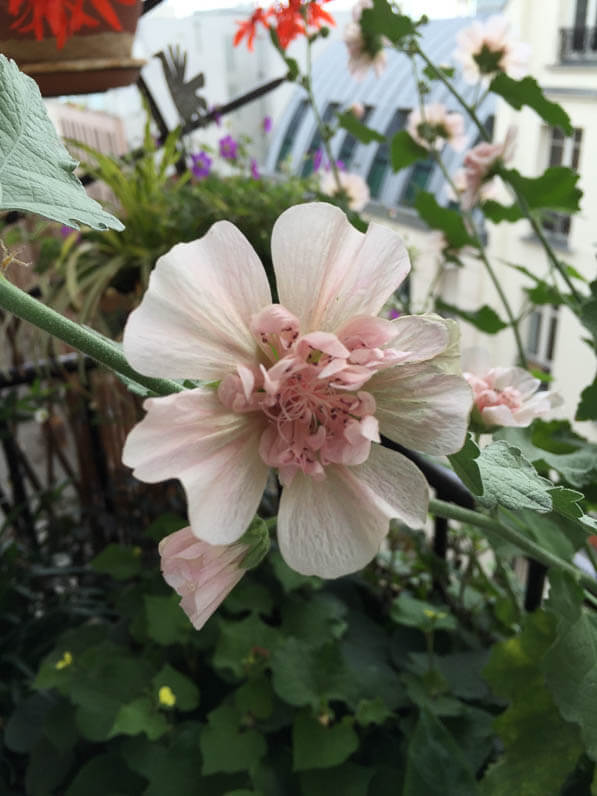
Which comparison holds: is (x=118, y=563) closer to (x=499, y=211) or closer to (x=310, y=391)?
(x=499, y=211)

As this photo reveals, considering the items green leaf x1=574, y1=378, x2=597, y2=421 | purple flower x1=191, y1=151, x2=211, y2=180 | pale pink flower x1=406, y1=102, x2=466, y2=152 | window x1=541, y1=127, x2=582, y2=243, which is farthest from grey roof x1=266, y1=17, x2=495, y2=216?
Result: green leaf x1=574, y1=378, x2=597, y2=421

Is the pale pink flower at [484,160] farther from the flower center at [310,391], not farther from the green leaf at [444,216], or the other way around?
the flower center at [310,391]

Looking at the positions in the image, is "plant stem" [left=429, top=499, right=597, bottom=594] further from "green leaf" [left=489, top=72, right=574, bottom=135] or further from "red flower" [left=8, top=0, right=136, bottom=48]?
"red flower" [left=8, top=0, right=136, bottom=48]

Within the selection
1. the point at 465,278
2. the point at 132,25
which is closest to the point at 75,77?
the point at 132,25

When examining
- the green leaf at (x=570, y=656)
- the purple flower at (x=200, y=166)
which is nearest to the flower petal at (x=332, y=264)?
the green leaf at (x=570, y=656)

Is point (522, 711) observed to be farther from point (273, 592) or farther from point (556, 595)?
point (273, 592)
